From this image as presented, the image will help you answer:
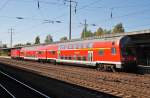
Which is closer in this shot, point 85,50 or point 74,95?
point 74,95

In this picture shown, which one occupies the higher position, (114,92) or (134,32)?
(134,32)

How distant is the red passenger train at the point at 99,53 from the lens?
24562 millimetres

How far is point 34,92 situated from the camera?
48.8 ft

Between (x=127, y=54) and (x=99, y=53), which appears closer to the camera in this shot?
(x=127, y=54)

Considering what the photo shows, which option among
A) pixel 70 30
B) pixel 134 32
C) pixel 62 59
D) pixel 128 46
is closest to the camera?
pixel 128 46

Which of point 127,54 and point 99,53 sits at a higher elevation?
point 99,53

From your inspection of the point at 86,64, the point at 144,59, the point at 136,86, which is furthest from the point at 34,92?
the point at 144,59

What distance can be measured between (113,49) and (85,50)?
223 inches

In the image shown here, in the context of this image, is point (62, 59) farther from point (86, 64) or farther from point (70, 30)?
point (70, 30)

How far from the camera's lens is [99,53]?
27438 mm

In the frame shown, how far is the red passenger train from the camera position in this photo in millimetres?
24562

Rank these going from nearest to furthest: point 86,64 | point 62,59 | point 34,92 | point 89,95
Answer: point 89,95 < point 34,92 < point 86,64 < point 62,59

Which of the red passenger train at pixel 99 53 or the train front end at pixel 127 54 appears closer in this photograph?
the train front end at pixel 127 54

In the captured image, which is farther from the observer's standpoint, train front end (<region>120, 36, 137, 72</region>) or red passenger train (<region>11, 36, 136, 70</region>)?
red passenger train (<region>11, 36, 136, 70</region>)
